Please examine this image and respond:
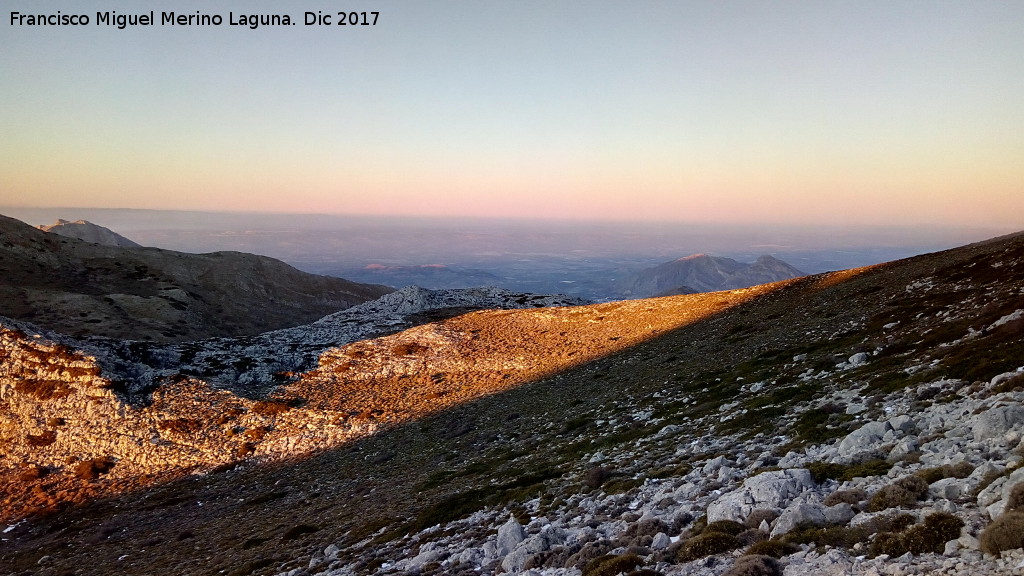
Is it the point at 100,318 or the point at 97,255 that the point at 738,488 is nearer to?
the point at 100,318

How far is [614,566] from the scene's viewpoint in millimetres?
11531

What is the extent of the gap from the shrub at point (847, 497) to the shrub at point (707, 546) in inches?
100

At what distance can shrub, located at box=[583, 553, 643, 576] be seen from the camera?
11.4m

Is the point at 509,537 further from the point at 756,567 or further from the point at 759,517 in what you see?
the point at 756,567

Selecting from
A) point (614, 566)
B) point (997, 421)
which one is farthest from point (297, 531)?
point (997, 421)

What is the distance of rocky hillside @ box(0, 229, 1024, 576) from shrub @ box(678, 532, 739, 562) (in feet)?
0.17

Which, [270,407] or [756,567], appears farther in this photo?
[270,407]

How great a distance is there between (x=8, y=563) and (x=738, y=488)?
37261 mm

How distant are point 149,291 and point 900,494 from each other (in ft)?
471

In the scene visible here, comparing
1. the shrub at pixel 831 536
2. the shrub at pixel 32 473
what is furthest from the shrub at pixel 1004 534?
the shrub at pixel 32 473

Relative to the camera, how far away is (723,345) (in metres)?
42.4

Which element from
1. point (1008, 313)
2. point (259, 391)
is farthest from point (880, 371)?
point (259, 391)

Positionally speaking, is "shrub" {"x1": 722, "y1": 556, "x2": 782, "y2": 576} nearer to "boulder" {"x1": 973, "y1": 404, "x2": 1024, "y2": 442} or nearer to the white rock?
the white rock

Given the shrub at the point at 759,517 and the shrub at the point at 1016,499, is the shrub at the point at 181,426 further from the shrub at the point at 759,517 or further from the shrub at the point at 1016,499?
the shrub at the point at 1016,499
